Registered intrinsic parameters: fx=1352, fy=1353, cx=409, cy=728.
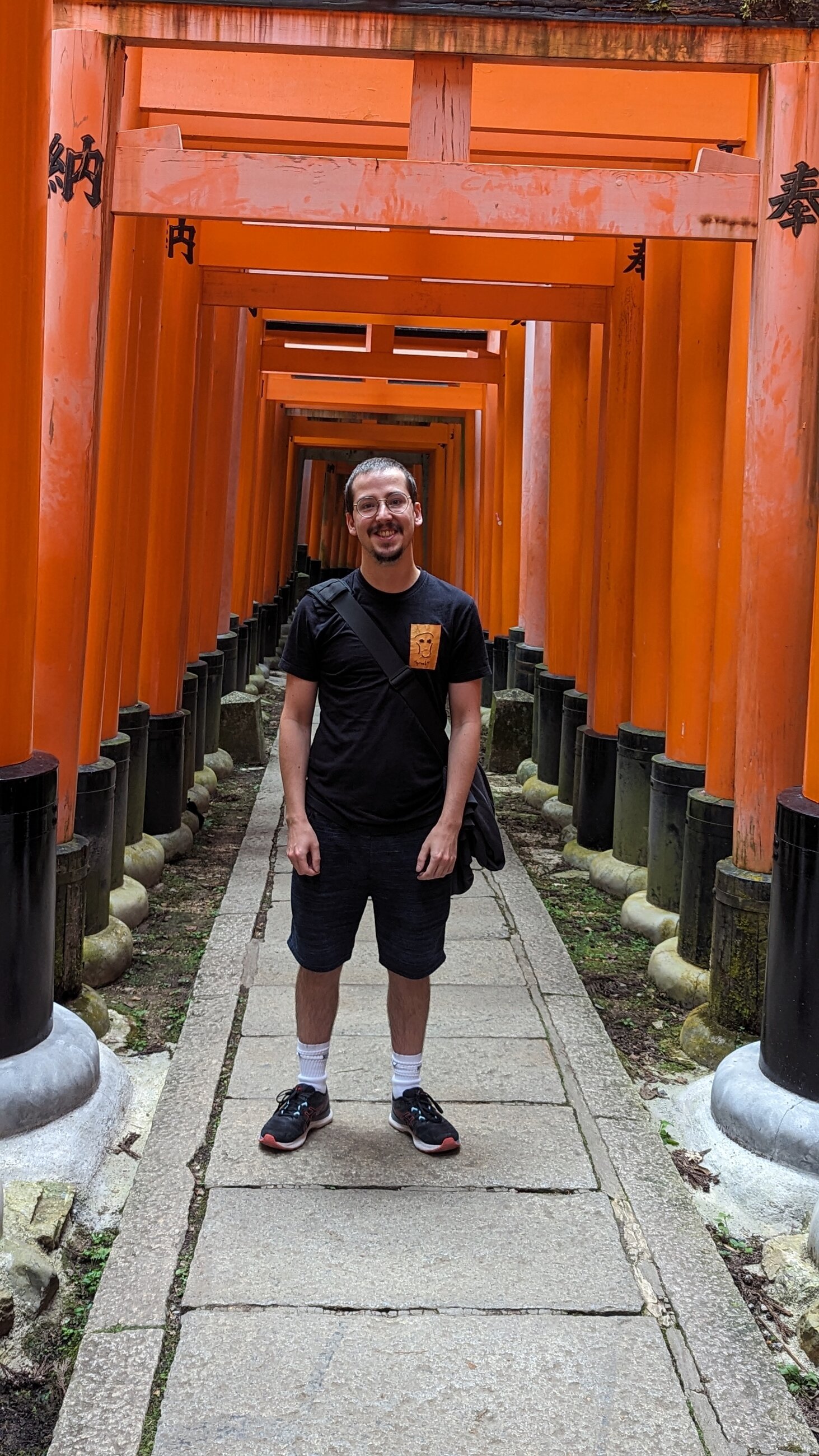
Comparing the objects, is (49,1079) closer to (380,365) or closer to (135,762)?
(135,762)

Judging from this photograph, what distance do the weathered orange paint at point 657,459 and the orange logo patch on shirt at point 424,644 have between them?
3264mm

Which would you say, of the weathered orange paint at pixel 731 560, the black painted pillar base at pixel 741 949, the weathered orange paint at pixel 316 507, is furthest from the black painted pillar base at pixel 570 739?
the weathered orange paint at pixel 316 507

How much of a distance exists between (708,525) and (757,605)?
4.31ft

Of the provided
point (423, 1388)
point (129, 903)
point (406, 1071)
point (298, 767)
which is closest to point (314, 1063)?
point (406, 1071)

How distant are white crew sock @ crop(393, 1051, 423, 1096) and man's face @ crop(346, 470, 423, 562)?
1.39 metres

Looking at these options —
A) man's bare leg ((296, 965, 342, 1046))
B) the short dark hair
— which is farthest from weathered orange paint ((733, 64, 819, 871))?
man's bare leg ((296, 965, 342, 1046))

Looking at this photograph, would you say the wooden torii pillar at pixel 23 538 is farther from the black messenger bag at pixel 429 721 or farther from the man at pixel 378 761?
the black messenger bag at pixel 429 721

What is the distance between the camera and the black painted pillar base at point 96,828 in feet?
18.0

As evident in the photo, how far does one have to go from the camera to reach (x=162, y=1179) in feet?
11.7

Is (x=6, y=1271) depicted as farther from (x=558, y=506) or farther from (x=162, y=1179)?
(x=558, y=506)

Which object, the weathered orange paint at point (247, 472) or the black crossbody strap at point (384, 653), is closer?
the black crossbody strap at point (384, 653)

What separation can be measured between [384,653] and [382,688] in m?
0.09

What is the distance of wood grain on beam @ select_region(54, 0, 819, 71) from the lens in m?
4.53

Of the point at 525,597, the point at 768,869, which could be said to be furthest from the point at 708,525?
the point at 525,597
